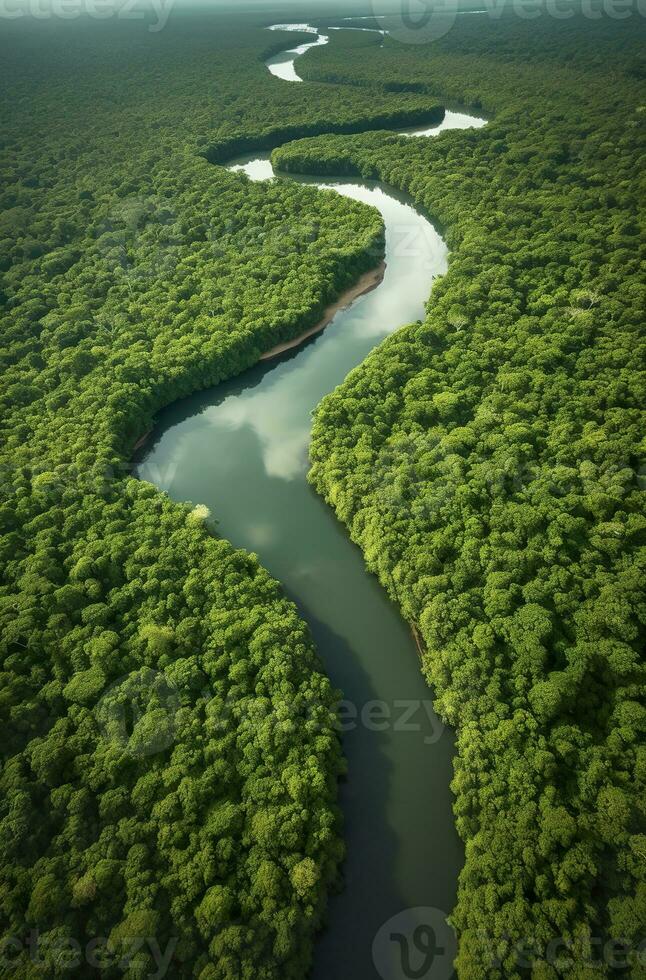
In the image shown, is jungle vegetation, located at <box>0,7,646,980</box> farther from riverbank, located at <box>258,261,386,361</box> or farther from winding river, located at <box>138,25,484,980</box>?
winding river, located at <box>138,25,484,980</box>

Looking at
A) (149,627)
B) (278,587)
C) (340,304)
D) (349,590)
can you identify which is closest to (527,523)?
(349,590)

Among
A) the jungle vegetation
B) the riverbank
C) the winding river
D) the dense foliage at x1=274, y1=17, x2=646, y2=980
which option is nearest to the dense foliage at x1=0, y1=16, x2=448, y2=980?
the jungle vegetation

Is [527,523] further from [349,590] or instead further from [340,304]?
[340,304]

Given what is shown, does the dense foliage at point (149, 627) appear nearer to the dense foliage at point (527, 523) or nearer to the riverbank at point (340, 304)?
the riverbank at point (340, 304)

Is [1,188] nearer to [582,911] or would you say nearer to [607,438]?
[607,438]

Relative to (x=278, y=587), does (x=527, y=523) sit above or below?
above

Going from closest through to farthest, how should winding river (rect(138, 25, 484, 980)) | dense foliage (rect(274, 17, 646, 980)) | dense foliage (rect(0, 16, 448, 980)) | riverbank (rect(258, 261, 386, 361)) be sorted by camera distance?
dense foliage (rect(274, 17, 646, 980)), dense foliage (rect(0, 16, 448, 980)), winding river (rect(138, 25, 484, 980)), riverbank (rect(258, 261, 386, 361))

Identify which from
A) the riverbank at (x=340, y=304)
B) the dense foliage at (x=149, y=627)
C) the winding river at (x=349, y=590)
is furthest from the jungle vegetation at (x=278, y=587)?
the winding river at (x=349, y=590)
